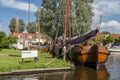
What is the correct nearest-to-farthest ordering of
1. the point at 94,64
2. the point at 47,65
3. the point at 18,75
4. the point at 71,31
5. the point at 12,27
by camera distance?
the point at 18,75 → the point at 47,65 → the point at 94,64 → the point at 71,31 → the point at 12,27

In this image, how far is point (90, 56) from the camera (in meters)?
31.8

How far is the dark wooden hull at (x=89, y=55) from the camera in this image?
31297mm

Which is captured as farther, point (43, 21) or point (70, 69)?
point (43, 21)

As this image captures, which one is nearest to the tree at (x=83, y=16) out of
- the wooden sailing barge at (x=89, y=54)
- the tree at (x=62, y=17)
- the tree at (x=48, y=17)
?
the tree at (x=62, y=17)

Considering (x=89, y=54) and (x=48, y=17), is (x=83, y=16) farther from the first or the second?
(x=89, y=54)

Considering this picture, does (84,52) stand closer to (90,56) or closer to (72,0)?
(90,56)

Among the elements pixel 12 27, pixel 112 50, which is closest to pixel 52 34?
pixel 112 50

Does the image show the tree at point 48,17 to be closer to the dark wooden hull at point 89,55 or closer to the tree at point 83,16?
the tree at point 83,16

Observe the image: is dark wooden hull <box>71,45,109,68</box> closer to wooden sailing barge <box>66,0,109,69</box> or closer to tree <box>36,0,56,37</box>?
wooden sailing barge <box>66,0,109,69</box>

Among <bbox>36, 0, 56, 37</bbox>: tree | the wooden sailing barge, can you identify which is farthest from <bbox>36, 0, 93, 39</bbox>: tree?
the wooden sailing barge

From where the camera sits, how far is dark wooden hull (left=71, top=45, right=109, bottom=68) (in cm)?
3130

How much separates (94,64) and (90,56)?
3.59 ft

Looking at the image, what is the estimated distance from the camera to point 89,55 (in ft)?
104

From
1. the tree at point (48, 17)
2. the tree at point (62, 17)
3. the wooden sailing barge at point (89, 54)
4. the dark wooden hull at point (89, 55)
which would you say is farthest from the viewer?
the tree at point (48, 17)
